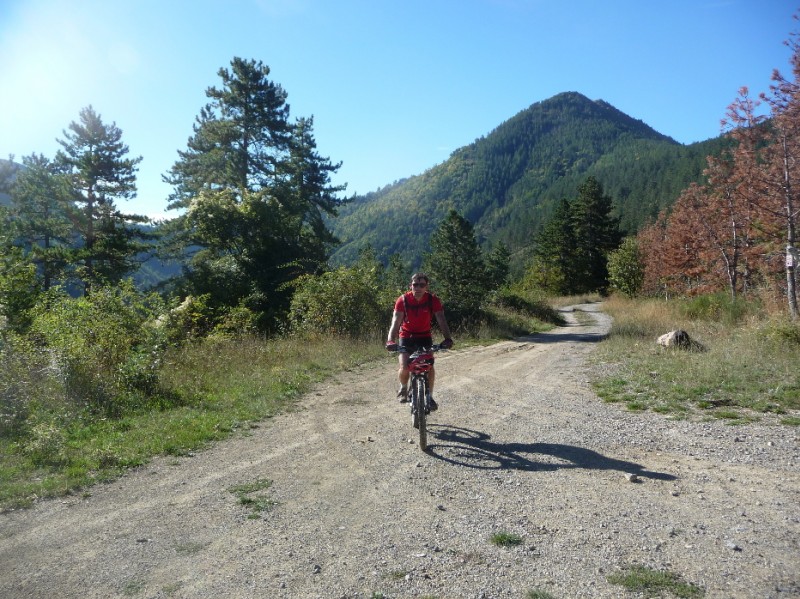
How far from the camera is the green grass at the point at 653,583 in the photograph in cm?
298

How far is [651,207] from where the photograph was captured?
109 m

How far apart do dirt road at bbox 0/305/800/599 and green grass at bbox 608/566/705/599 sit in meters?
0.06

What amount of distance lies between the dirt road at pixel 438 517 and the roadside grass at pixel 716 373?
84 centimetres

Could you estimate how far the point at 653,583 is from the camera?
10.1 feet

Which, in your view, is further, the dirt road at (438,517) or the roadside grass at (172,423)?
the roadside grass at (172,423)

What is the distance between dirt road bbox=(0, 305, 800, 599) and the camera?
328 cm

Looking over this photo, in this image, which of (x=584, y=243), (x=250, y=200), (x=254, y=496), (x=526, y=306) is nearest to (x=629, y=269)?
(x=584, y=243)

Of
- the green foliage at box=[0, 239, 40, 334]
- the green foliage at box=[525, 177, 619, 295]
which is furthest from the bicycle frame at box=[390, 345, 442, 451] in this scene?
the green foliage at box=[525, 177, 619, 295]

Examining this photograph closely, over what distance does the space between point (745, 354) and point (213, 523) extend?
9.80 m

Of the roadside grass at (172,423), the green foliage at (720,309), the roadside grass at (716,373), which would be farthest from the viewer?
the green foliage at (720,309)

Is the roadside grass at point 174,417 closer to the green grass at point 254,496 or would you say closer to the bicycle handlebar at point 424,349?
the green grass at point 254,496

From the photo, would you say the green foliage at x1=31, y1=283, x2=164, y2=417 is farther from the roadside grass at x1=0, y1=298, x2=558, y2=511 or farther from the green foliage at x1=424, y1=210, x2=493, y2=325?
the green foliage at x1=424, y1=210, x2=493, y2=325

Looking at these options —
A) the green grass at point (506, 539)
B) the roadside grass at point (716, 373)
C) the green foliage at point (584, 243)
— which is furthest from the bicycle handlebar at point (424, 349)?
the green foliage at point (584, 243)

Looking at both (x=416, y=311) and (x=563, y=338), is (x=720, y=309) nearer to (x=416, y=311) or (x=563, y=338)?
(x=563, y=338)
